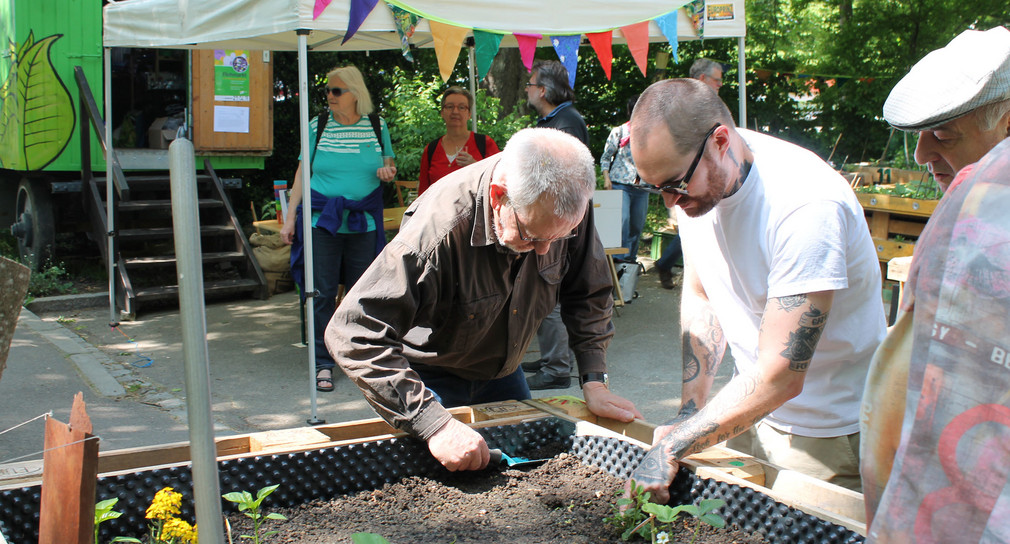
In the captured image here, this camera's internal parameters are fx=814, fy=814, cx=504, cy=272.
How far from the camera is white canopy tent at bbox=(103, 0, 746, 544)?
13.2 ft

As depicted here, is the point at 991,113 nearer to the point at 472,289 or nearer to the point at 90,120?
the point at 472,289

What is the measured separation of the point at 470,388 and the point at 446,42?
2.56m

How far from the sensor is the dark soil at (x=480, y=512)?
174 cm

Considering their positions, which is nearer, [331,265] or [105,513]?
[105,513]

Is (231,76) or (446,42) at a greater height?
(231,76)

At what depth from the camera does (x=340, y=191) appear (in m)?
4.93

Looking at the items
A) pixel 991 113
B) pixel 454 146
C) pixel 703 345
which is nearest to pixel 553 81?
pixel 454 146

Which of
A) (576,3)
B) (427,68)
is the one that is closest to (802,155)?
(576,3)

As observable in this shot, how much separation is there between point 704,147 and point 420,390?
87cm

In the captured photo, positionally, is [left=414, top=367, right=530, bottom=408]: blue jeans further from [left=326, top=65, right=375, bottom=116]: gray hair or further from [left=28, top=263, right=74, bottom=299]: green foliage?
[left=28, top=263, right=74, bottom=299]: green foliage

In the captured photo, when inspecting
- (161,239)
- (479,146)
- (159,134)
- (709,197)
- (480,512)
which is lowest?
(480,512)

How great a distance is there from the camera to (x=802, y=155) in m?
1.87

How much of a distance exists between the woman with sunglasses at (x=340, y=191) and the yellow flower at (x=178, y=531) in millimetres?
3349

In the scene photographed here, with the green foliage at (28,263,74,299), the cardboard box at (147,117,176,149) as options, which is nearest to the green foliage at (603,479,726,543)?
the green foliage at (28,263,74,299)
